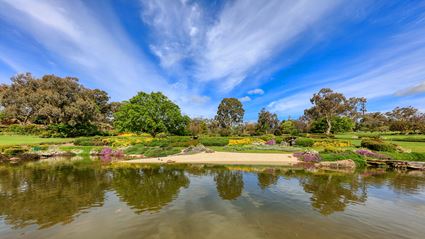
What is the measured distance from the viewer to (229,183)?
11.3 metres

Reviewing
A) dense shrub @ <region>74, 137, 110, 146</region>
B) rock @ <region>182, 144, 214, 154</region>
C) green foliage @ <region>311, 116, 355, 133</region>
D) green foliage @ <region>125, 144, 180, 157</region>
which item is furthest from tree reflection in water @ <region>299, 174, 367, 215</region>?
green foliage @ <region>311, 116, 355, 133</region>

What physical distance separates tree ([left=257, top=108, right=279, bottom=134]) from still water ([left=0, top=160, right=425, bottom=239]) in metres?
46.4

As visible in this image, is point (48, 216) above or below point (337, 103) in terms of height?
below

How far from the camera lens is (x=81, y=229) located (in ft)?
18.8

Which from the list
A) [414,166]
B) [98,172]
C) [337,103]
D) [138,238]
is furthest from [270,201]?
[337,103]

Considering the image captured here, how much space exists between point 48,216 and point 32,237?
147cm

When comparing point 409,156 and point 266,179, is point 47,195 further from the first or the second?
point 409,156

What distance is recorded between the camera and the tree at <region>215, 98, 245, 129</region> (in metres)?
70.2

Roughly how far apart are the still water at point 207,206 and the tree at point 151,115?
20.0 meters

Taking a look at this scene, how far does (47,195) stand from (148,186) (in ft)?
14.3

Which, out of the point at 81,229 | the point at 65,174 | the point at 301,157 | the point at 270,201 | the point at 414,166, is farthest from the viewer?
the point at 301,157

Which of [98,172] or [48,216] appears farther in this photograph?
[98,172]

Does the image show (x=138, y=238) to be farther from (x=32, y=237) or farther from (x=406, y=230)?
(x=406, y=230)

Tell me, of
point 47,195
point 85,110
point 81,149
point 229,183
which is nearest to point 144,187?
point 47,195
